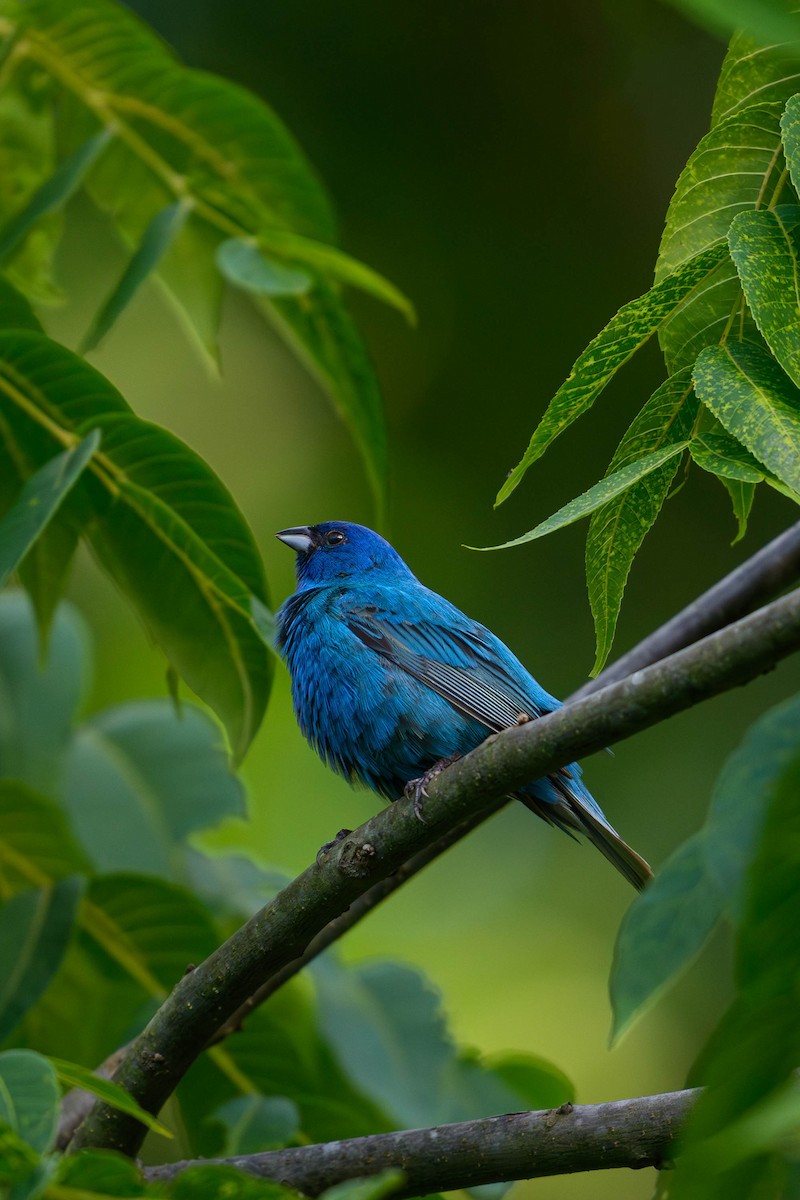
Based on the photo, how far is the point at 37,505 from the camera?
7.94ft

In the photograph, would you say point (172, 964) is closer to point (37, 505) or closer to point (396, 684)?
point (396, 684)

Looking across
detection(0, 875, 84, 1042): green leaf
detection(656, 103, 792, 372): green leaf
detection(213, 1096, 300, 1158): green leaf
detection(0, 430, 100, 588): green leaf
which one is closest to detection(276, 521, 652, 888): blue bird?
detection(213, 1096, 300, 1158): green leaf

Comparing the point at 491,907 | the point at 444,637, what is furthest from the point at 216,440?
the point at 444,637

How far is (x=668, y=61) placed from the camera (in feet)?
22.5

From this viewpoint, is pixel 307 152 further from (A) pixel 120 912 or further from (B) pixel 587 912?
(A) pixel 120 912

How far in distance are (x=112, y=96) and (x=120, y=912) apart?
2.17 m

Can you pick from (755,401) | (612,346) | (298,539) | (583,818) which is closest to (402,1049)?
(583,818)

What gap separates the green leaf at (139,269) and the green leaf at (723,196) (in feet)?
4.67

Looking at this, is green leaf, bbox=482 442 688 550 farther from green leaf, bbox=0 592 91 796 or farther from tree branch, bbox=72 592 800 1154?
green leaf, bbox=0 592 91 796

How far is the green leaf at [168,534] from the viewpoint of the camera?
2.75 m

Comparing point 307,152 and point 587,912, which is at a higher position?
point 307,152

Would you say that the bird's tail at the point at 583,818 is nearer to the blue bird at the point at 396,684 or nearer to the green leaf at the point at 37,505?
the blue bird at the point at 396,684

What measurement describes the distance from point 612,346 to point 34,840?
2149 millimetres

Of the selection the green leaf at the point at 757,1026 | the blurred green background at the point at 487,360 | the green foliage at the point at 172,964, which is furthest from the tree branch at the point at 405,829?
the blurred green background at the point at 487,360
